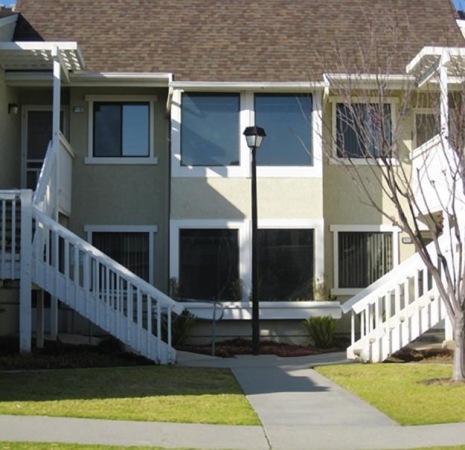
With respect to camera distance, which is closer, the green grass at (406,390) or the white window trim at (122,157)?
the green grass at (406,390)

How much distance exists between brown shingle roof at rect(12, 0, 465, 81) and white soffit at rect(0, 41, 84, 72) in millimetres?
1155

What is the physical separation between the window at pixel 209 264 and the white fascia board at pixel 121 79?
126 inches

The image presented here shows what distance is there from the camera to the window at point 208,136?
17844mm

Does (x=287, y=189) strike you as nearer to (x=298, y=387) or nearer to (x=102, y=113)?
(x=102, y=113)

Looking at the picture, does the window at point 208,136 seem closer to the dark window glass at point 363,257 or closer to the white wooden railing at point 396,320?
the dark window glass at point 363,257

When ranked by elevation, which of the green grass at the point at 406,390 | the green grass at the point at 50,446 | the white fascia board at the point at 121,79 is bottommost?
the green grass at the point at 406,390

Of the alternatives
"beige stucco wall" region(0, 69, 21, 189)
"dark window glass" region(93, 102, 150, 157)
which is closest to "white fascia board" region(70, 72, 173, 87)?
"dark window glass" region(93, 102, 150, 157)

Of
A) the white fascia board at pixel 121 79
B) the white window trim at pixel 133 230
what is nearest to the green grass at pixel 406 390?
the white window trim at pixel 133 230

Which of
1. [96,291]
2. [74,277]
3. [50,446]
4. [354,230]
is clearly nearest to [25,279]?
[74,277]

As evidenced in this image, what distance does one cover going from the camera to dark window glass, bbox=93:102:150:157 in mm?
18766

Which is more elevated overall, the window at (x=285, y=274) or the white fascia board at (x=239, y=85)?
the white fascia board at (x=239, y=85)

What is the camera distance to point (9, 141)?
59.0 ft

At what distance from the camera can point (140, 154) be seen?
1881cm

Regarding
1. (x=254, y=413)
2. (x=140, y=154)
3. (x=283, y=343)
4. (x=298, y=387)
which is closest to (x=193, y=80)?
(x=140, y=154)
